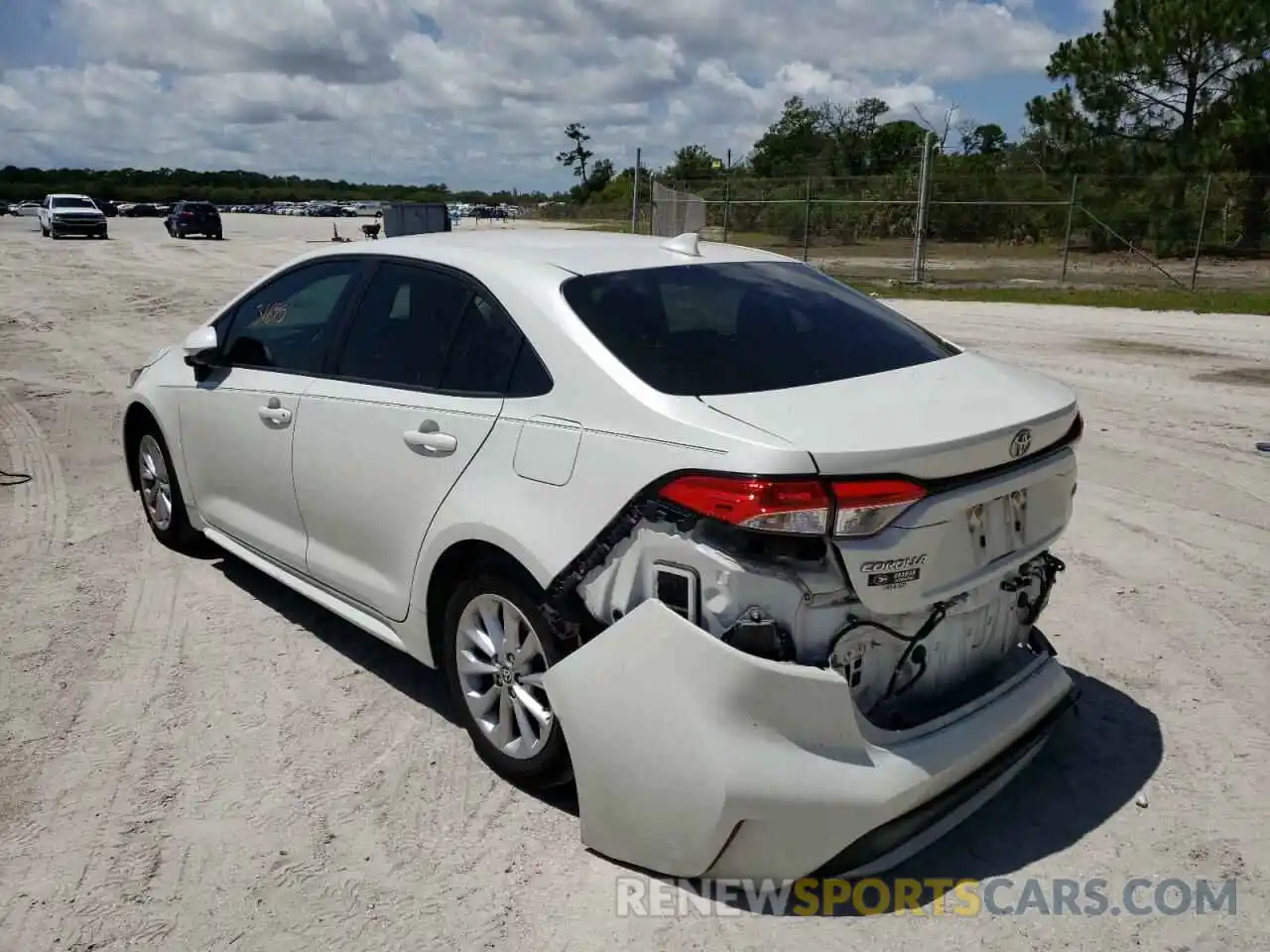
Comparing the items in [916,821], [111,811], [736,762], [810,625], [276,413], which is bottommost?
[111,811]

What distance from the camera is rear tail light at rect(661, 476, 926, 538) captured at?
A: 259 centimetres

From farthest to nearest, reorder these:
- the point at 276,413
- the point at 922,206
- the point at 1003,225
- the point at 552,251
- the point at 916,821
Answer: the point at 1003,225, the point at 922,206, the point at 276,413, the point at 552,251, the point at 916,821

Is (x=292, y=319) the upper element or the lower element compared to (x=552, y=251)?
lower

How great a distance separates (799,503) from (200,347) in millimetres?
3231

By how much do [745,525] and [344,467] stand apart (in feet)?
6.05

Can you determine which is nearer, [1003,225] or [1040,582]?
[1040,582]

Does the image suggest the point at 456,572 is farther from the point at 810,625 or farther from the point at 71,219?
the point at 71,219

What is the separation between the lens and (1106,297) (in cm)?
1994

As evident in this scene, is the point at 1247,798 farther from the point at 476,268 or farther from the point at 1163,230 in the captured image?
the point at 1163,230

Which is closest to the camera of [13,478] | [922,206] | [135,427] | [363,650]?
[363,650]

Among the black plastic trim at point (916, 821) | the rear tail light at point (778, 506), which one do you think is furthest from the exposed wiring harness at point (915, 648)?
the rear tail light at point (778, 506)

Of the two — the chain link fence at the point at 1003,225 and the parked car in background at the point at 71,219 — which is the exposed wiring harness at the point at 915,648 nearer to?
the chain link fence at the point at 1003,225

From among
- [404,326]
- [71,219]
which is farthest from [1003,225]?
[71,219]

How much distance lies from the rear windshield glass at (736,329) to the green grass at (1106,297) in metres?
16.2
